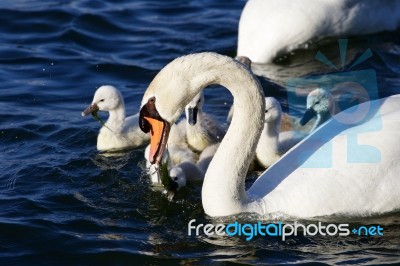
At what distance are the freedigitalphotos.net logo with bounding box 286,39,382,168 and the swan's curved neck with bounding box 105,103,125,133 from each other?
2015 millimetres

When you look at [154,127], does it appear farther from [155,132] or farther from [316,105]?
[316,105]

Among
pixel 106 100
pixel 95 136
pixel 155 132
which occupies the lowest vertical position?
pixel 155 132

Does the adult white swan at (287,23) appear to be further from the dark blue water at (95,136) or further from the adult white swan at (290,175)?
the adult white swan at (290,175)

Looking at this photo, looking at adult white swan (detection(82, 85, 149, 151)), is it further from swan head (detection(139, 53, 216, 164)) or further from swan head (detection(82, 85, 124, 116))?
swan head (detection(139, 53, 216, 164))

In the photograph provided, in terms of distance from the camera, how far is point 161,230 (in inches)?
335

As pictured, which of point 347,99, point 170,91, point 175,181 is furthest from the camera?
A: point 347,99

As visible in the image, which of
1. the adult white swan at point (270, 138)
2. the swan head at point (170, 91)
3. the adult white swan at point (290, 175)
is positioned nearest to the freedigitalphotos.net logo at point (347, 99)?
the adult white swan at point (290, 175)

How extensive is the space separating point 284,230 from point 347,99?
3839 millimetres

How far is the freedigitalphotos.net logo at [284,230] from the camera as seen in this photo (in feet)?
27.1

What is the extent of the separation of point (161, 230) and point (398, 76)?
5122 millimetres

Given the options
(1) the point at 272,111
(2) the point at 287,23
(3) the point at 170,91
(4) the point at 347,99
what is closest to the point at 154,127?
(3) the point at 170,91

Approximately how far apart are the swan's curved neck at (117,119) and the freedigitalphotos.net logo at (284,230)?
8.98ft

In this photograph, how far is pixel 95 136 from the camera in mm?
11234

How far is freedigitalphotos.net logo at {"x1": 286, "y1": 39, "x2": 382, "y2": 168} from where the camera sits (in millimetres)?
8305
